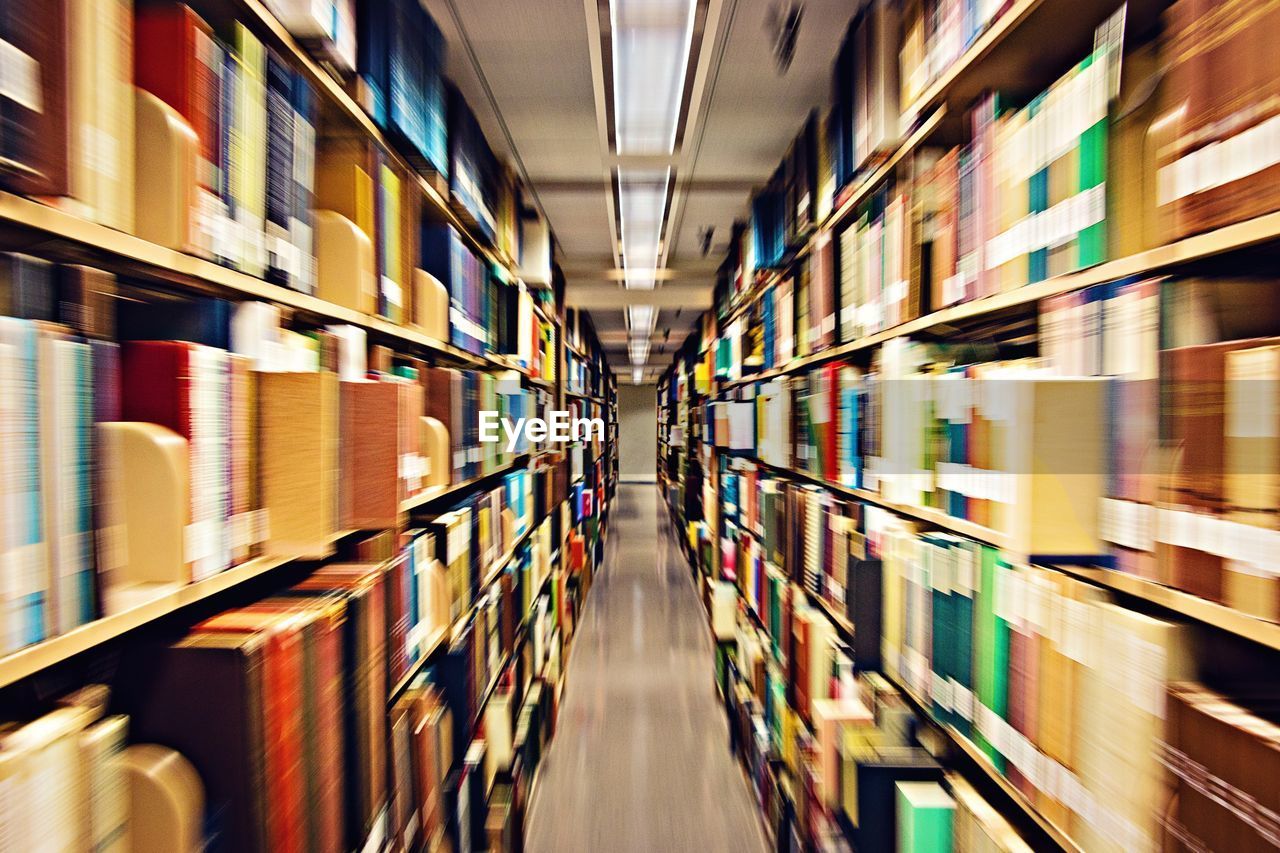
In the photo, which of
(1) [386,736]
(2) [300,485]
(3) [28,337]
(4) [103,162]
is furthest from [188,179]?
(1) [386,736]

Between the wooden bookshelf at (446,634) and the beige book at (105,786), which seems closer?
the beige book at (105,786)

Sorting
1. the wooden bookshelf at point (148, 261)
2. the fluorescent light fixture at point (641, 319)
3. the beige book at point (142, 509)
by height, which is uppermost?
the fluorescent light fixture at point (641, 319)

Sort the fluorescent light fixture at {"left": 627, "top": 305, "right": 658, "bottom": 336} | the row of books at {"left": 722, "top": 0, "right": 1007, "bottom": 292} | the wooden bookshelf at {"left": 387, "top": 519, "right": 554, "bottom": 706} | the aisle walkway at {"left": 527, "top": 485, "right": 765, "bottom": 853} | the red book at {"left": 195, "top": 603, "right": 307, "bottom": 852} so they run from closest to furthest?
the red book at {"left": 195, "top": 603, "right": 307, "bottom": 852}
the row of books at {"left": 722, "top": 0, "right": 1007, "bottom": 292}
the wooden bookshelf at {"left": 387, "top": 519, "right": 554, "bottom": 706}
the aisle walkway at {"left": 527, "top": 485, "right": 765, "bottom": 853}
the fluorescent light fixture at {"left": 627, "top": 305, "right": 658, "bottom": 336}

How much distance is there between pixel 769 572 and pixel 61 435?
2.34 metres

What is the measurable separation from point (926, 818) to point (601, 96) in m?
2.00

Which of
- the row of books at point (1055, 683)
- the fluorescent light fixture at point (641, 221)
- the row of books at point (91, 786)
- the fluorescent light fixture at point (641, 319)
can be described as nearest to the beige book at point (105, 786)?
the row of books at point (91, 786)

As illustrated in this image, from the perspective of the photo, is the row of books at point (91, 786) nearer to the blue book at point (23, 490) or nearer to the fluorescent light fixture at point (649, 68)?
the blue book at point (23, 490)

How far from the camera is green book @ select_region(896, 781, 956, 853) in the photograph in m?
1.07

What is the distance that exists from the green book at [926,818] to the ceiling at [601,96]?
1.73 m

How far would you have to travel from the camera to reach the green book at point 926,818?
107 centimetres

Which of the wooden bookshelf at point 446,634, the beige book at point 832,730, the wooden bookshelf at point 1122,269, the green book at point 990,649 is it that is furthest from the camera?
the beige book at point 832,730

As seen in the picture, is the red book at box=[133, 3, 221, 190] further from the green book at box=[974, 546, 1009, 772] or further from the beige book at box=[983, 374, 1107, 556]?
the green book at box=[974, 546, 1009, 772]

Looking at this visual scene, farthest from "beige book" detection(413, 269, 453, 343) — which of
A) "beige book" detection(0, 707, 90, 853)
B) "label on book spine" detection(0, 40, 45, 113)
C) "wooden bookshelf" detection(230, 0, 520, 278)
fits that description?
"beige book" detection(0, 707, 90, 853)

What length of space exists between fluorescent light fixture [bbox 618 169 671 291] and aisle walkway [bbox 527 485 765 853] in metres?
2.51
